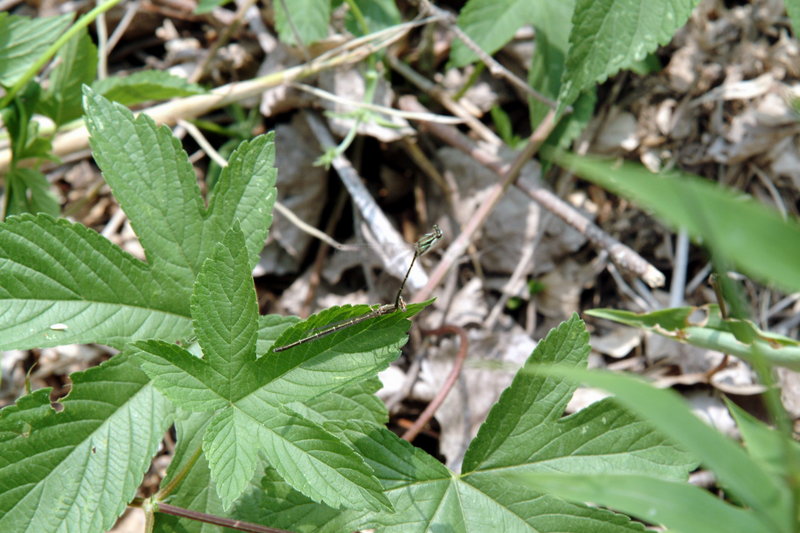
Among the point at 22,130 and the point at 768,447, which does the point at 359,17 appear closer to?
the point at 22,130

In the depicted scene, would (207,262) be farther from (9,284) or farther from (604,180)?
(604,180)

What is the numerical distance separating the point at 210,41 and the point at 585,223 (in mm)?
2080

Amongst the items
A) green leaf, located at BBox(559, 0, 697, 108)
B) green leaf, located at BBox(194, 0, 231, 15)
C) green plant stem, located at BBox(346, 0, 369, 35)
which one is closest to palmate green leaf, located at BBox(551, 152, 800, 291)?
green leaf, located at BBox(559, 0, 697, 108)

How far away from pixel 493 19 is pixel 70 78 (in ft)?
5.03

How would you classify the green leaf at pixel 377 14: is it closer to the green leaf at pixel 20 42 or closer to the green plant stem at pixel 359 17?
the green plant stem at pixel 359 17

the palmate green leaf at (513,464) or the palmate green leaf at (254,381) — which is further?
the palmate green leaf at (513,464)

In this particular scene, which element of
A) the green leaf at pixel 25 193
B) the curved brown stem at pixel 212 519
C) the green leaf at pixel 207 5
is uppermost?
the green leaf at pixel 207 5

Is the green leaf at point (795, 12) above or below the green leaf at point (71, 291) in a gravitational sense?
above

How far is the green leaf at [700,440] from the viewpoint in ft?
2.56

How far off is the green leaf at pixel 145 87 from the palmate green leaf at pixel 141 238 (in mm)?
590

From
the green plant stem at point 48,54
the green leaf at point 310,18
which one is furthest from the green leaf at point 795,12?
the green plant stem at point 48,54

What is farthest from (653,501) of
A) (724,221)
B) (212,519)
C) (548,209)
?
(548,209)

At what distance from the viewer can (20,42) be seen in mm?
2318

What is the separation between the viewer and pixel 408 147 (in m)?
2.92
